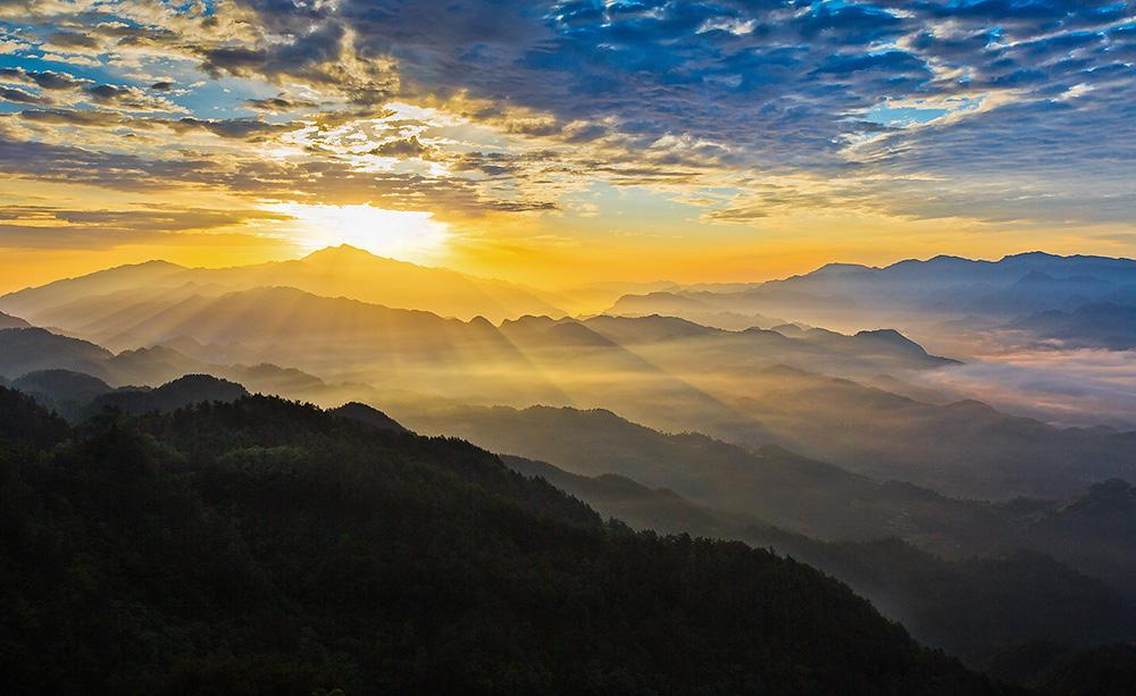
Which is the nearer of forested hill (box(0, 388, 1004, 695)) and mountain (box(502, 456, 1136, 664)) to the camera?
forested hill (box(0, 388, 1004, 695))

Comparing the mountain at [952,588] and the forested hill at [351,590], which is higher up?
the forested hill at [351,590]

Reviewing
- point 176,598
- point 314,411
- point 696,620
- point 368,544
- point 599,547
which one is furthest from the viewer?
point 314,411

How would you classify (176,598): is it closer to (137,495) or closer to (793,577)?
(137,495)

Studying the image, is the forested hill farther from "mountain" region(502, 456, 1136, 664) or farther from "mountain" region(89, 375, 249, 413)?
"mountain" region(502, 456, 1136, 664)

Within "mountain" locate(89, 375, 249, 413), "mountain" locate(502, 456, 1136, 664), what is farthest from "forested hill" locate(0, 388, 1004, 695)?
"mountain" locate(502, 456, 1136, 664)

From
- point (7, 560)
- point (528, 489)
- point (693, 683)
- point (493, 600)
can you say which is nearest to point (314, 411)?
point (528, 489)

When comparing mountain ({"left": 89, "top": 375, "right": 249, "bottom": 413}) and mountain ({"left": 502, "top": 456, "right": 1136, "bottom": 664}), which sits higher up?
mountain ({"left": 89, "top": 375, "right": 249, "bottom": 413})

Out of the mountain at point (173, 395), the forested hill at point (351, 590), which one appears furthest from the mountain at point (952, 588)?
the forested hill at point (351, 590)

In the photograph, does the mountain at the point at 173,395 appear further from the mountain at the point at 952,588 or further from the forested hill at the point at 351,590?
the mountain at the point at 952,588
